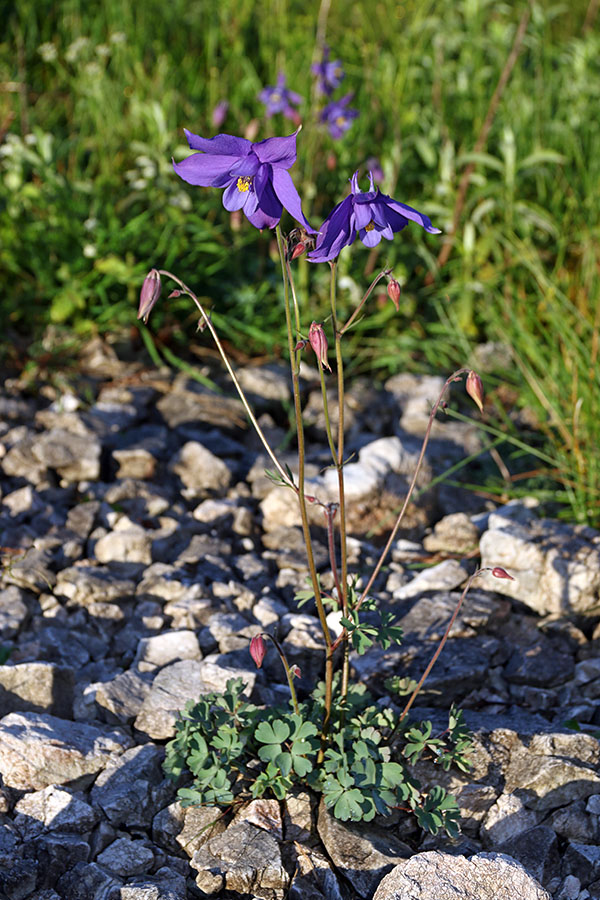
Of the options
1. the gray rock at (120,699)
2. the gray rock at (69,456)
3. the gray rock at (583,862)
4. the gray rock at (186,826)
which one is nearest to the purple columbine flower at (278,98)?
the gray rock at (69,456)

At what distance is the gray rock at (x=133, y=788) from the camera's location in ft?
6.21

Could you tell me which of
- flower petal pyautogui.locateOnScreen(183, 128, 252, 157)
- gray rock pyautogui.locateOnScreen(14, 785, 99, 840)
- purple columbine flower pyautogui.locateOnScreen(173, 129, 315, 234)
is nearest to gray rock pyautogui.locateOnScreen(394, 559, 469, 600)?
gray rock pyautogui.locateOnScreen(14, 785, 99, 840)

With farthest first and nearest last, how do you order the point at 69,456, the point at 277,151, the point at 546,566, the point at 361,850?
the point at 69,456, the point at 546,566, the point at 361,850, the point at 277,151

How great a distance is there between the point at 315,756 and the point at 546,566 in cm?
98

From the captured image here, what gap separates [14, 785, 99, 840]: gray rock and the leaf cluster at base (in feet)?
0.63

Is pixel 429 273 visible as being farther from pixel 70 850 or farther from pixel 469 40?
pixel 70 850

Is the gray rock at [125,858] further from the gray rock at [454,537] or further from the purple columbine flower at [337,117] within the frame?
the purple columbine flower at [337,117]

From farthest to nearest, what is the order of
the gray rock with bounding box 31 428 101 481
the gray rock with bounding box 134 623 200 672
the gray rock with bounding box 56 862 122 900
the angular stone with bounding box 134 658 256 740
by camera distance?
the gray rock with bounding box 31 428 101 481
the gray rock with bounding box 134 623 200 672
the angular stone with bounding box 134 658 256 740
the gray rock with bounding box 56 862 122 900

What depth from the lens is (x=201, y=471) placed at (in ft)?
10.2

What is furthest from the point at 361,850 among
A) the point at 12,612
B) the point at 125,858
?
the point at 12,612

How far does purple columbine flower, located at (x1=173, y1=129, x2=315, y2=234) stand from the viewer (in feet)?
4.91

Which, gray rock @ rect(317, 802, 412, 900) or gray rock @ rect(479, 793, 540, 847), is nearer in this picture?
gray rock @ rect(317, 802, 412, 900)

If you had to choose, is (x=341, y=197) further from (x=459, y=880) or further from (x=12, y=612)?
(x=459, y=880)

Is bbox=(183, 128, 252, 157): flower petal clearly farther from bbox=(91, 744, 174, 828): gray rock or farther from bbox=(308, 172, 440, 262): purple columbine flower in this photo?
bbox=(91, 744, 174, 828): gray rock
